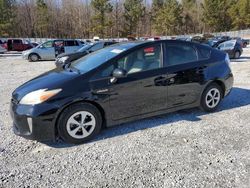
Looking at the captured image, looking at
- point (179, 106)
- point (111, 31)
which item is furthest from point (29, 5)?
point (179, 106)

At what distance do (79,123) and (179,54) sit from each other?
2309 mm

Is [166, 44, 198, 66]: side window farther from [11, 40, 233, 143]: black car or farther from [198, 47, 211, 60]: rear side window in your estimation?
[198, 47, 211, 60]: rear side window

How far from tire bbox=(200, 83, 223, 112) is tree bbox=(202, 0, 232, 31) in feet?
223

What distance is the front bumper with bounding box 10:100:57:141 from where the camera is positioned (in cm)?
380

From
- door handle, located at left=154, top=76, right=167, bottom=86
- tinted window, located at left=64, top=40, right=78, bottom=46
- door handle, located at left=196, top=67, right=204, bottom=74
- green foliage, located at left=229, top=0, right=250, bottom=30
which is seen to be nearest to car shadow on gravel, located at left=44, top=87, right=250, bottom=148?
door handle, located at left=154, top=76, right=167, bottom=86

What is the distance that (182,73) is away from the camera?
4.95m

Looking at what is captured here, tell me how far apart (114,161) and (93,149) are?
1.58 feet

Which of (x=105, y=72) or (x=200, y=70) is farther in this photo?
(x=200, y=70)

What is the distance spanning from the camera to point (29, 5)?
224 feet

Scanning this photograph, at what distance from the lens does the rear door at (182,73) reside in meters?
4.85

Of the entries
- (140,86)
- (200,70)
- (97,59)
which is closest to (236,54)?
(200,70)

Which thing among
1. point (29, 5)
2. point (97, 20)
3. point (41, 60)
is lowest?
point (41, 60)

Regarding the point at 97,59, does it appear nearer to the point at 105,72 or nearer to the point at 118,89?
the point at 105,72

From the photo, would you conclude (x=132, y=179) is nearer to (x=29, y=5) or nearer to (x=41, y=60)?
(x=41, y=60)
